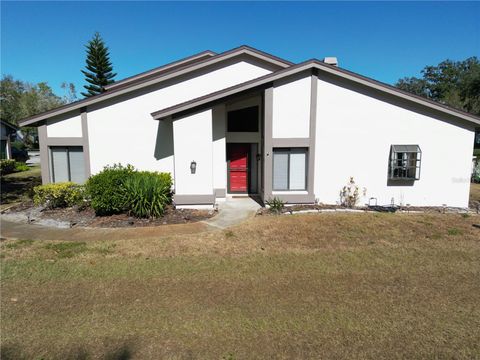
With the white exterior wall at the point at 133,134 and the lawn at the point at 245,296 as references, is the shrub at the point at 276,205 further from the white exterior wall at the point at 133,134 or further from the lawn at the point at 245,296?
the white exterior wall at the point at 133,134

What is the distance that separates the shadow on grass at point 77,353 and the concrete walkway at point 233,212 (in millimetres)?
5550

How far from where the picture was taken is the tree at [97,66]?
39.1 m

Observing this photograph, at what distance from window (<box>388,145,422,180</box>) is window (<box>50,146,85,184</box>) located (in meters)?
13.1

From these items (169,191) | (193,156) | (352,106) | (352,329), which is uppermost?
(352,106)

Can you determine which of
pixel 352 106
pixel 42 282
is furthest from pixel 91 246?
pixel 352 106

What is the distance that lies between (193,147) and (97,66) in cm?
3626

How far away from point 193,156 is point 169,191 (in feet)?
5.81

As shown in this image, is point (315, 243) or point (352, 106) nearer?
point (315, 243)

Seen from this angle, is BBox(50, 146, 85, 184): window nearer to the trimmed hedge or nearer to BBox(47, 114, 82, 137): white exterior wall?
BBox(47, 114, 82, 137): white exterior wall

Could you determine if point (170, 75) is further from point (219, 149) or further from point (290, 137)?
point (290, 137)

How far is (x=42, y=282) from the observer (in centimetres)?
552

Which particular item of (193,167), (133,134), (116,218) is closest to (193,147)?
(193,167)

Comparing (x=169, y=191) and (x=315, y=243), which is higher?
(x=169, y=191)

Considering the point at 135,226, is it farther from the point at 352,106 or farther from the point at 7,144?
the point at 7,144
